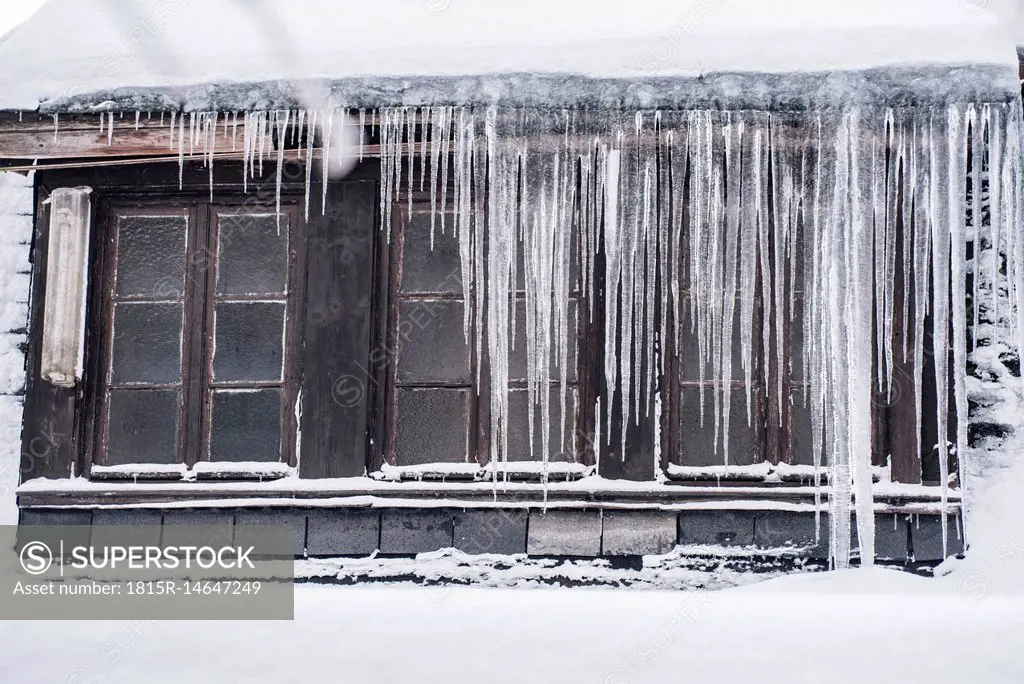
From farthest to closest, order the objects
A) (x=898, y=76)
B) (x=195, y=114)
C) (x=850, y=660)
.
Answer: (x=195, y=114), (x=898, y=76), (x=850, y=660)

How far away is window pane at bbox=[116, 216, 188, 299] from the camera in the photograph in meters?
4.49

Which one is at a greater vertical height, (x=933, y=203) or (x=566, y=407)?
(x=933, y=203)

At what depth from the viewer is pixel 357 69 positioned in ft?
13.1

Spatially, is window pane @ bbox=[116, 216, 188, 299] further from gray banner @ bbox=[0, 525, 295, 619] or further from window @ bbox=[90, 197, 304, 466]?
gray banner @ bbox=[0, 525, 295, 619]

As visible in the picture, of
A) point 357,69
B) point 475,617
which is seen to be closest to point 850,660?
point 475,617

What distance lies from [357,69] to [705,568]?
2.55m

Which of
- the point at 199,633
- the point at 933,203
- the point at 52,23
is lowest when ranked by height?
the point at 199,633

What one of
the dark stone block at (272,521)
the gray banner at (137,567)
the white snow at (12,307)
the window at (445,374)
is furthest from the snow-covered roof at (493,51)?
the gray banner at (137,567)

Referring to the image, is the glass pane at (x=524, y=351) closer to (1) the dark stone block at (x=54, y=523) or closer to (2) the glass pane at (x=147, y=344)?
(2) the glass pane at (x=147, y=344)

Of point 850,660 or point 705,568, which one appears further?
point 705,568

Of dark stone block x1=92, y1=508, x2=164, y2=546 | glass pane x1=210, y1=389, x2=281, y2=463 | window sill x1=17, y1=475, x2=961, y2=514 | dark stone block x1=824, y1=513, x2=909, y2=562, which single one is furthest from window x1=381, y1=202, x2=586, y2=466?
dark stone block x1=824, y1=513, x2=909, y2=562

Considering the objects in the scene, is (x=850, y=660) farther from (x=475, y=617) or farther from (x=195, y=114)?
(x=195, y=114)

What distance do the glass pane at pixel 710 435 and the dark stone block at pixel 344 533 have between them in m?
1.37

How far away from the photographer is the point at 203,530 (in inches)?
169
